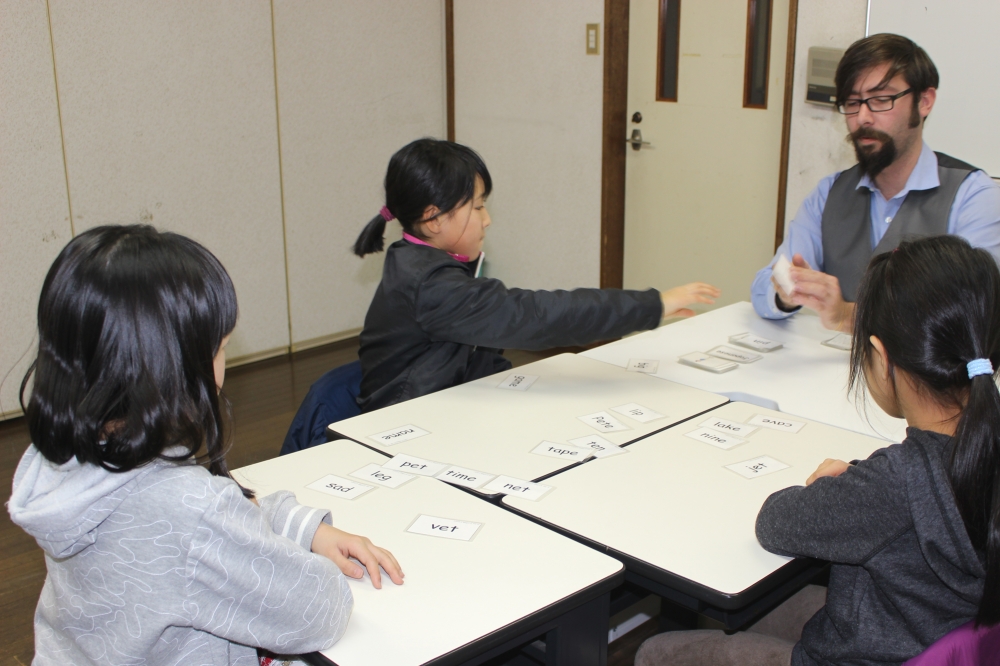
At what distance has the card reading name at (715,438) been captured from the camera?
1.80 m

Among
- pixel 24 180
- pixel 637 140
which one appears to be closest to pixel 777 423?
pixel 637 140

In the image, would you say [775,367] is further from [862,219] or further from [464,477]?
[464,477]

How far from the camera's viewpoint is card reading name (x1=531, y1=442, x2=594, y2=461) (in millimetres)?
1742

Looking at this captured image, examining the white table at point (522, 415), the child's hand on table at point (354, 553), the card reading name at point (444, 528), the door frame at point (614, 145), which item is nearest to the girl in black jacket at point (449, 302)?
the white table at point (522, 415)

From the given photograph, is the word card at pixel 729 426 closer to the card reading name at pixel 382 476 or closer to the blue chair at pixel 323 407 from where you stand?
the card reading name at pixel 382 476

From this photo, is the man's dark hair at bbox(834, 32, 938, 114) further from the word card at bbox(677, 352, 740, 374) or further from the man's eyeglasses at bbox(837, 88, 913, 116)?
the word card at bbox(677, 352, 740, 374)

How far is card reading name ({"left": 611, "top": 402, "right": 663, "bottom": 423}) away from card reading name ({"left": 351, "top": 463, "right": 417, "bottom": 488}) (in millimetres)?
541

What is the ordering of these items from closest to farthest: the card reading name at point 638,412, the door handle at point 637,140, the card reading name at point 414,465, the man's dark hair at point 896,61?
the card reading name at point 414,465 < the card reading name at point 638,412 < the man's dark hair at point 896,61 < the door handle at point 637,140

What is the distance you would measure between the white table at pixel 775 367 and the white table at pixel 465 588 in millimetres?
836

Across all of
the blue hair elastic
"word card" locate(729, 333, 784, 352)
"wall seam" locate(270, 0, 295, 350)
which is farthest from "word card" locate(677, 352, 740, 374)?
"wall seam" locate(270, 0, 295, 350)

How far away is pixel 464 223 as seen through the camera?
2.22 m

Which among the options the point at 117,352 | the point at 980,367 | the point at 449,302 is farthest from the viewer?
the point at 449,302

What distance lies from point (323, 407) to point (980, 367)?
4.52 feet

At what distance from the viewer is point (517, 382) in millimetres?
2188
